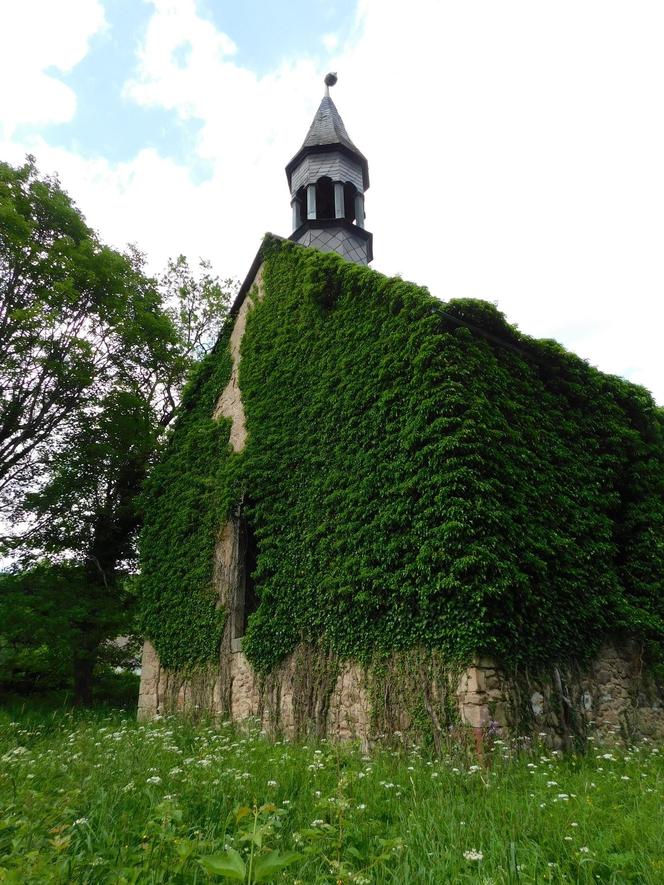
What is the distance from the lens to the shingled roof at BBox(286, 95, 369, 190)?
52.4 ft

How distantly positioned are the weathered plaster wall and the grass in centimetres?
41

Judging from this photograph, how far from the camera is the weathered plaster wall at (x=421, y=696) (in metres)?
5.64

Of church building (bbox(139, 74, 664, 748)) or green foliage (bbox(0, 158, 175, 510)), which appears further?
green foliage (bbox(0, 158, 175, 510))

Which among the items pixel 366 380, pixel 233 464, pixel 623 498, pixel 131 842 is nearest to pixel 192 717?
pixel 233 464

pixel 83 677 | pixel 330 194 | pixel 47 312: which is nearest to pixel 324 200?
pixel 330 194

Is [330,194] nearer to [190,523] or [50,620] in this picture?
[190,523]

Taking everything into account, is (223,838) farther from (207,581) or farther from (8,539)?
(8,539)

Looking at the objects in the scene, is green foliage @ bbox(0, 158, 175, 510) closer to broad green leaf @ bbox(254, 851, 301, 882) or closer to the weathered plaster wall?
the weathered plaster wall

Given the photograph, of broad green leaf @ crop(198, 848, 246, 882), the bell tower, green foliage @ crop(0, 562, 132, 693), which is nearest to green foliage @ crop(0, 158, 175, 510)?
green foliage @ crop(0, 562, 132, 693)

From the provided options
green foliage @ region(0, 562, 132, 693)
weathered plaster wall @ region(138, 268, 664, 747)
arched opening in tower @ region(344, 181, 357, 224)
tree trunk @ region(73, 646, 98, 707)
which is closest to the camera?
weathered plaster wall @ region(138, 268, 664, 747)

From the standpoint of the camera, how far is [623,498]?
8648 millimetres

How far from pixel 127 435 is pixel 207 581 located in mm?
6142

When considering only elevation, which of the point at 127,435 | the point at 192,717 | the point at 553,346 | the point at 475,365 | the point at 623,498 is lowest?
the point at 192,717

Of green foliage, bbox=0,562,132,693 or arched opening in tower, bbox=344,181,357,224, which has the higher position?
arched opening in tower, bbox=344,181,357,224
